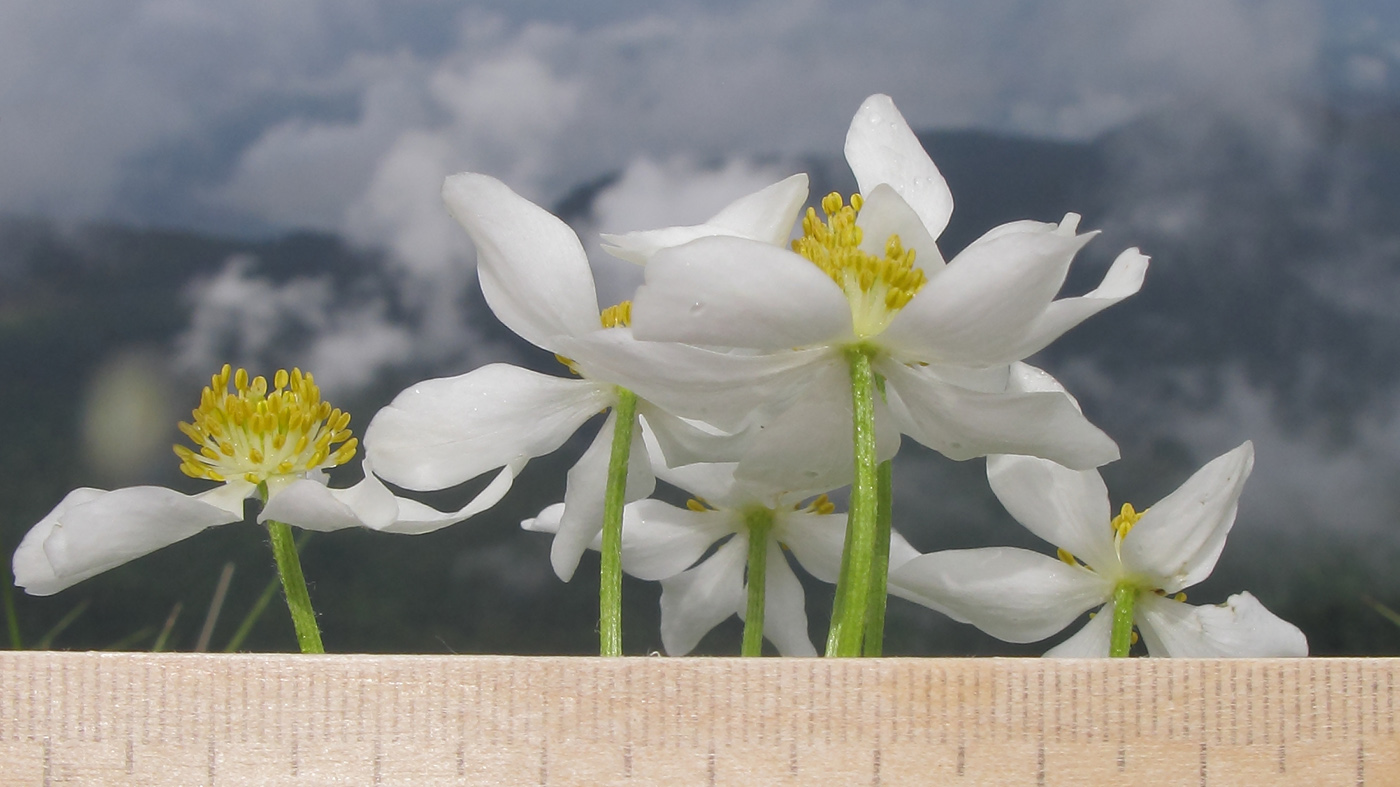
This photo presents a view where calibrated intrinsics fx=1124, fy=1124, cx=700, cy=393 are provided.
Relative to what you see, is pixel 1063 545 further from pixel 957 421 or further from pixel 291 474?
pixel 291 474

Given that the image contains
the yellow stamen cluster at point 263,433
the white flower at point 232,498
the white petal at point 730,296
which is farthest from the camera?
the yellow stamen cluster at point 263,433

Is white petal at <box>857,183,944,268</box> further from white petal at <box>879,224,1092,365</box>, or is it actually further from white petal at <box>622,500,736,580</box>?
white petal at <box>622,500,736,580</box>

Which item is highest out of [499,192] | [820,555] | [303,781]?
[499,192]

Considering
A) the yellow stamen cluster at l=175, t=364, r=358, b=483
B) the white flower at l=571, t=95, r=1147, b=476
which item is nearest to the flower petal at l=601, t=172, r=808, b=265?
the white flower at l=571, t=95, r=1147, b=476

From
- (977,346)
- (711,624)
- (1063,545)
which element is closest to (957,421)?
(977,346)

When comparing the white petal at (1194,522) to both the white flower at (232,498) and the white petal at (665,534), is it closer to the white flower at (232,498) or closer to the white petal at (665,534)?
the white petal at (665,534)

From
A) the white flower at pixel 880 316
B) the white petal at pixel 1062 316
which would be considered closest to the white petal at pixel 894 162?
the white flower at pixel 880 316

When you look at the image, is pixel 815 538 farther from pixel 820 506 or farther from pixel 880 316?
pixel 880 316
